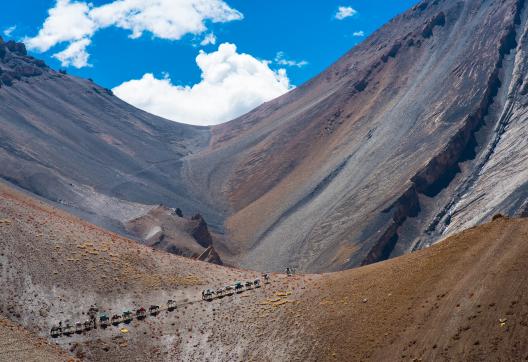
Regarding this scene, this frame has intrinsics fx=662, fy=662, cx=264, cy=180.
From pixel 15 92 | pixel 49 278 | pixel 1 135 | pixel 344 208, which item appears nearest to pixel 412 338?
pixel 49 278

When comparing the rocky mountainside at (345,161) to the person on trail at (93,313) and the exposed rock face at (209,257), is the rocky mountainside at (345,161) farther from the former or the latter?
the person on trail at (93,313)

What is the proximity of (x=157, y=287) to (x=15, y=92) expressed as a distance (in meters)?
143

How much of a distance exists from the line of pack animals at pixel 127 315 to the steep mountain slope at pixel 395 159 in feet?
143

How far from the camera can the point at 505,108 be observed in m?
116

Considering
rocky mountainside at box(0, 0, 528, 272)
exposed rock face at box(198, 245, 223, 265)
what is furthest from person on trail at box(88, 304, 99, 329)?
rocky mountainside at box(0, 0, 528, 272)

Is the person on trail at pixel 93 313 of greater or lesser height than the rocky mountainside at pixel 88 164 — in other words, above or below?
below

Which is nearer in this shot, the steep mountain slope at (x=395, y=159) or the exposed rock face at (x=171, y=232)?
the steep mountain slope at (x=395, y=159)

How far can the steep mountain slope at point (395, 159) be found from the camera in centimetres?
9562

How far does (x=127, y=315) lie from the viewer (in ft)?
141

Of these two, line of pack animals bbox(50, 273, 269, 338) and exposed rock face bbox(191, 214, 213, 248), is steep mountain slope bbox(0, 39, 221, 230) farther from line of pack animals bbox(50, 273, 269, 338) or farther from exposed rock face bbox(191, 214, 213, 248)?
line of pack animals bbox(50, 273, 269, 338)

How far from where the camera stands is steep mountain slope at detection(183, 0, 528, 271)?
3765 inches

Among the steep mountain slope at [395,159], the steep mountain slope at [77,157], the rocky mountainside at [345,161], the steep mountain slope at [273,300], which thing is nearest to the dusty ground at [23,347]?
the steep mountain slope at [273,300]

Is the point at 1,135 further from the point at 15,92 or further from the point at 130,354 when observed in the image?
the point at 130,354

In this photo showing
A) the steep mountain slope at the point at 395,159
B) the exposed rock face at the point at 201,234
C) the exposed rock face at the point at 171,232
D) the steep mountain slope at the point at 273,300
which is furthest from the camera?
the exposed rock face at the point at 201,234
